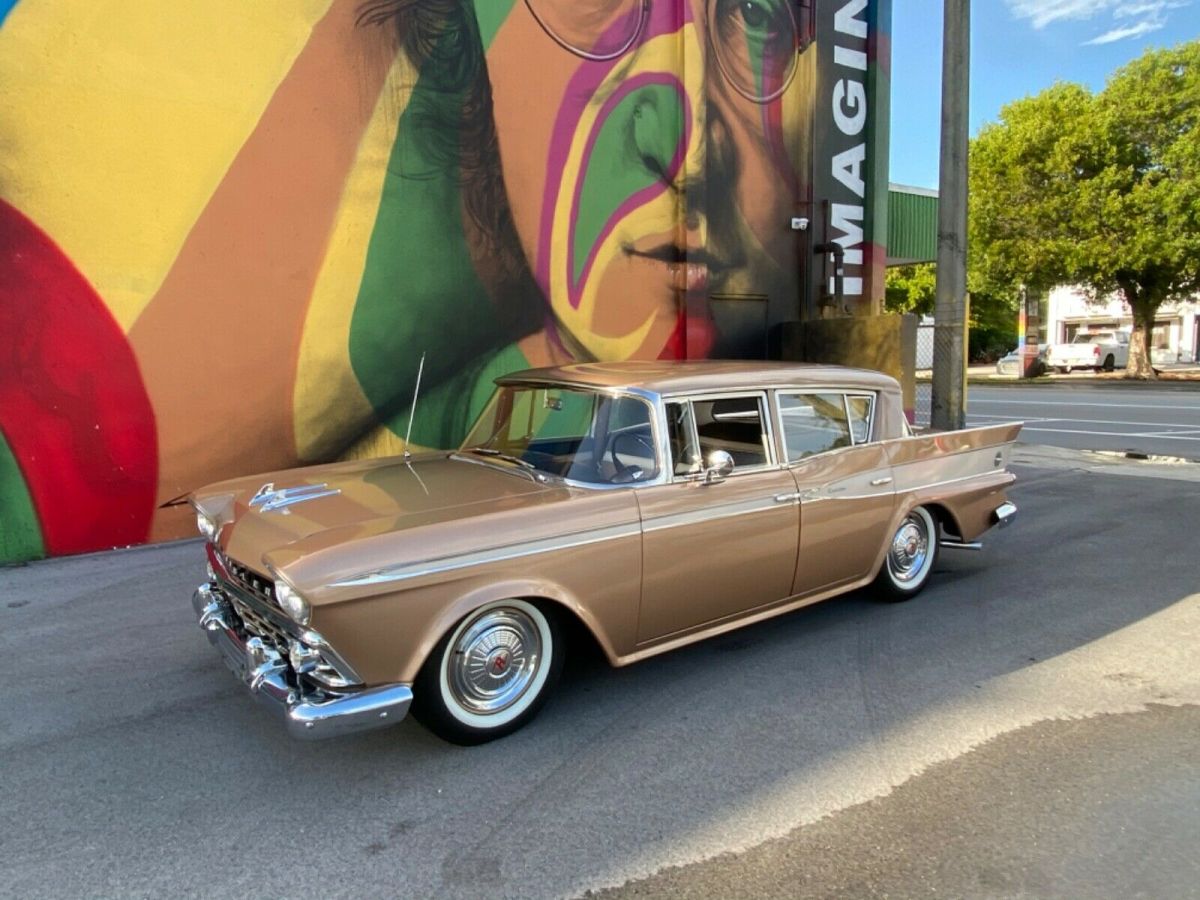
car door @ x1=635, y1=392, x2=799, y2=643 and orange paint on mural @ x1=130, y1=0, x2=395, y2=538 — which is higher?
orange paint on mural @ x1=130, y1=0, x2=395, y2=538

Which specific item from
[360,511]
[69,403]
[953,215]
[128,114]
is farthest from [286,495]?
[953,215]

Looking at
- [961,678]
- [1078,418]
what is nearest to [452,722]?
[961,678]

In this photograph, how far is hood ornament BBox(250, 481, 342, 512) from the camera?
11.5 ft

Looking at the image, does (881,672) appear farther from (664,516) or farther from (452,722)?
(452,722)

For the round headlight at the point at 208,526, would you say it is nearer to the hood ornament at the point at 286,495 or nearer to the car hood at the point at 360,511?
the car hood at the point at 360,511

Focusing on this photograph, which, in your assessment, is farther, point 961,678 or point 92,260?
point 92,260

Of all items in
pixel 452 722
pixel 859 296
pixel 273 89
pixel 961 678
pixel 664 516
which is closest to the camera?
pixel 452 722

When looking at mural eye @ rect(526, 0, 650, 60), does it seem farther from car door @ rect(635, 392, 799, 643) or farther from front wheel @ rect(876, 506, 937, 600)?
front wheel @ rect(876, 506, 937, 600)

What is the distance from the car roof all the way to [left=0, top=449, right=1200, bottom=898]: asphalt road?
1.38 meters

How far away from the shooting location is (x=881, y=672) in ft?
12.9

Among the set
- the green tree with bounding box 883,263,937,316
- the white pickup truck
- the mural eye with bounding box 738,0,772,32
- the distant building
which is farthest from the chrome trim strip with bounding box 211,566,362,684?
the green tree with bounding box 883,263,937,316

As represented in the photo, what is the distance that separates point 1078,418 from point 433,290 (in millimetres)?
14217

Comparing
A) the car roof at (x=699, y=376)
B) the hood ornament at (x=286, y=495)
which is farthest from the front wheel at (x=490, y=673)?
the car roof at (x=699, y=376)

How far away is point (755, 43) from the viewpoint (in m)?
10.2
